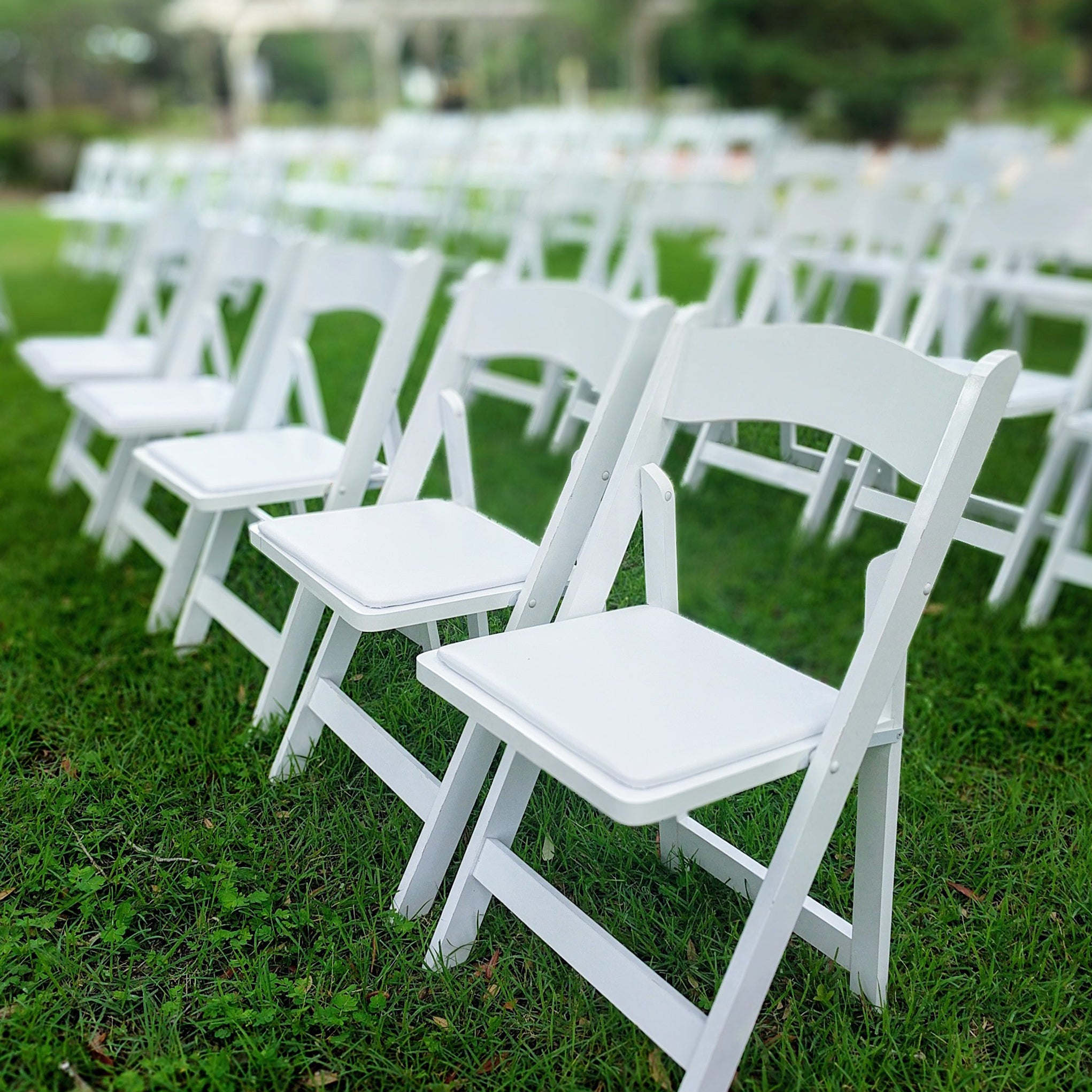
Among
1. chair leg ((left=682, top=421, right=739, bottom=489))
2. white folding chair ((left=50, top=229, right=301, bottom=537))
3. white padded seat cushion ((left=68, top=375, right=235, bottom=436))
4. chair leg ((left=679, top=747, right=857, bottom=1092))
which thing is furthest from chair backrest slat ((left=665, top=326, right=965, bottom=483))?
white padded seat cushion ((left=68, top=375, right=235, bottom=436))

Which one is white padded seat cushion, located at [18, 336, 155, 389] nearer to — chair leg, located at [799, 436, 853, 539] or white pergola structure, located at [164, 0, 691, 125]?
chair leg, located at [799, 436, 853, 539]

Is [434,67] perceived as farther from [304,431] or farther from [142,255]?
[304,431]

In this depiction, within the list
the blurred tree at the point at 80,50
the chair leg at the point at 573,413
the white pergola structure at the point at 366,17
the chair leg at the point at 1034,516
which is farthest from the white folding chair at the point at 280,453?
the blurred tree at the point at 80,50

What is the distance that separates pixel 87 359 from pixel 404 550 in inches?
92.5

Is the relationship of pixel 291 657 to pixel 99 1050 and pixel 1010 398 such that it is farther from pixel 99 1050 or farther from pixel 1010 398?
pixel 1010 398

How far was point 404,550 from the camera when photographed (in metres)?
2.08

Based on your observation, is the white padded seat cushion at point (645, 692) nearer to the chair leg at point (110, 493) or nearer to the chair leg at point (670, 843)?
the chair leg at point (670, 843)

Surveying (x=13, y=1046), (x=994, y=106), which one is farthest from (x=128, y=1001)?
(x=994, y=106)

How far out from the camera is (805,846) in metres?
1.49

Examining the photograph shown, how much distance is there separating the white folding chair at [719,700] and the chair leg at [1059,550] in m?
1.55

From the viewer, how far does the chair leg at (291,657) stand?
2326 mm

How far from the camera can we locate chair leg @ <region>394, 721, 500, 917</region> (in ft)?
6.07

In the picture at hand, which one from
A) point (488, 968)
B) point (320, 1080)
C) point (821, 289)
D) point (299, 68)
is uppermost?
point (299, 68)

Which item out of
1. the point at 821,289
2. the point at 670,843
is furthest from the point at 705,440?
the point at 821,289
